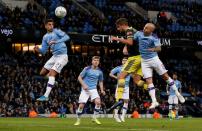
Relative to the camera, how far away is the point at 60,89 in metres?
39.7

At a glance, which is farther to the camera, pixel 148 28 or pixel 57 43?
pixel 57 43

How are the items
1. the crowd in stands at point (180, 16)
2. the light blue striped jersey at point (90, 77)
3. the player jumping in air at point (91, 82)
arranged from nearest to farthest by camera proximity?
the player jumping in air at point (91, 82), the light blue striped jersey at point (90, 77), the crowd in stands at point (180, 16)

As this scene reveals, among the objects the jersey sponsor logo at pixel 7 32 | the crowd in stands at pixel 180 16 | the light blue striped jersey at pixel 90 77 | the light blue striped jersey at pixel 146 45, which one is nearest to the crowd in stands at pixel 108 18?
the crowd in stands at pixel 180 16

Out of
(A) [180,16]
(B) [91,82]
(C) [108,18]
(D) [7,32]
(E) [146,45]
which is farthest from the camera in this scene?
(A) [180,16]

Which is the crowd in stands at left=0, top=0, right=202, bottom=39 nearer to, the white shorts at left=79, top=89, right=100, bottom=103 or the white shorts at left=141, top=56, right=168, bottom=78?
the white shorts at left=79, top=89, right=100, bottom=103

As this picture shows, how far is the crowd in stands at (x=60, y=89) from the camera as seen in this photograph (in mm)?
36531

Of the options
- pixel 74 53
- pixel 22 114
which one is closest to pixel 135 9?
pixel 74 53

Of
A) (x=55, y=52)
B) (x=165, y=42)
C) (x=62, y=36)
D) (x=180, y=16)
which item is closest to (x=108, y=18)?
(x=165, y=42)

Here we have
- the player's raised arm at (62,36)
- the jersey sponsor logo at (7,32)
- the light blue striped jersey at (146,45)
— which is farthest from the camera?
the jersey sponsor logo at (7,32)

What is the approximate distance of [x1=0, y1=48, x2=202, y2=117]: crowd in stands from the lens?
36.5 metres

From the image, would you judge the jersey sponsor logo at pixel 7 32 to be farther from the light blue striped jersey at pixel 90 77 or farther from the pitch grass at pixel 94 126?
the pitch grass at pixel 94 126

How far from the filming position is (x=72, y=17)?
44.2 meters

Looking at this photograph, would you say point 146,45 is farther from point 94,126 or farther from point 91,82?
point 91,82

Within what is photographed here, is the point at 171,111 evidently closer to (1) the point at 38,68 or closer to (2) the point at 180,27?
(1) the point at 38,68
